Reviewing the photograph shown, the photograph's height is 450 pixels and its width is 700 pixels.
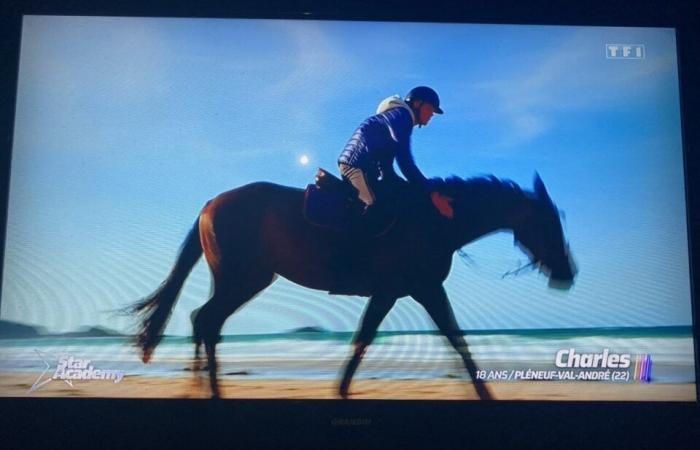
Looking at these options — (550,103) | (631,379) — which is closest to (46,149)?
(550,103)

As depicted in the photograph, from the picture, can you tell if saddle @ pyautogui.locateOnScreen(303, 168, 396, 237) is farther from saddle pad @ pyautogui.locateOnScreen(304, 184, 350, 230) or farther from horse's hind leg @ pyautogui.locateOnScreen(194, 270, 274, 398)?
horse's hind leg @ pyautogui.locateOnScreen(194, 270, 274, 398)

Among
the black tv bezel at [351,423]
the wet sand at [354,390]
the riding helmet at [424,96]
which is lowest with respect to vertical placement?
the black tv bezel at [351,423]

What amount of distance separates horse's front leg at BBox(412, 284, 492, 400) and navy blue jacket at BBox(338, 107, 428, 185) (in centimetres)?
36

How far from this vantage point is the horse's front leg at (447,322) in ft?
7.45

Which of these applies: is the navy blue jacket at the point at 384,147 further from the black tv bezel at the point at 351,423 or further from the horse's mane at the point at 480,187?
the black tv bezel at the point at 351,423

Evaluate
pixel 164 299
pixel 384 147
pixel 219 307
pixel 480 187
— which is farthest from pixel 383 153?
pixel 164 299

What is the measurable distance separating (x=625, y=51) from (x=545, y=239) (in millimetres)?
699

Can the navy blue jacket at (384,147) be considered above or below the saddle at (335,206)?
above

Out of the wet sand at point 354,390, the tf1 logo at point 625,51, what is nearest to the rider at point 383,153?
the wet sand at point 354,390

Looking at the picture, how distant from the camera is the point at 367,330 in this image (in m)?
2.29

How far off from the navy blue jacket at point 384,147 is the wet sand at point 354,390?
0.66m

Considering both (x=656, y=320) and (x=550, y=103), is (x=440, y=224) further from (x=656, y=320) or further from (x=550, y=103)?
(x=656, y=320)

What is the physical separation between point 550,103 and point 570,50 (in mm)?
198

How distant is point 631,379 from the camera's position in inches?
89.4
